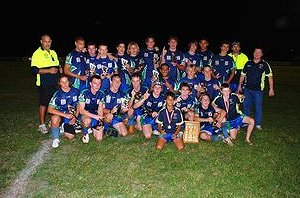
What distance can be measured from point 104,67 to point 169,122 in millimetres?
2245

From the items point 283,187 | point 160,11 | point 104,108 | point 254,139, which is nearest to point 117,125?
point 104,108

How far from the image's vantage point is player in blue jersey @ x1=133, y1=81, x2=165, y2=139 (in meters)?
8.18

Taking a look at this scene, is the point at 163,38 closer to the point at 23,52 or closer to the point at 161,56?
the point at 23,52

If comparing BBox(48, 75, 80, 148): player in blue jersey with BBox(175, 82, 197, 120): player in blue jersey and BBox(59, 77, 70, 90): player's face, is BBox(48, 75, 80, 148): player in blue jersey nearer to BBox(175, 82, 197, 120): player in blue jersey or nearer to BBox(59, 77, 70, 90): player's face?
BBox(59, 77, 70, 90): player's face

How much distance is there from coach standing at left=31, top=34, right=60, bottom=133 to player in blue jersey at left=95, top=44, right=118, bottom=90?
982mm

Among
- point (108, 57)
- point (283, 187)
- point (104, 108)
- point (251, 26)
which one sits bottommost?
point (283, 187)

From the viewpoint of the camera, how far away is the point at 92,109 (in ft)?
26.0

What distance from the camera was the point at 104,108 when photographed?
8164mm

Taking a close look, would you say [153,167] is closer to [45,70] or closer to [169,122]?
[169,122]

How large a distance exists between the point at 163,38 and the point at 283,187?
3945 cm

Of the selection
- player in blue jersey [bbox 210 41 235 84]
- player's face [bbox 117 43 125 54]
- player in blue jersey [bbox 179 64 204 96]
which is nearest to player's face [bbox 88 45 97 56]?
player's face [bbox 117 43 125 54]

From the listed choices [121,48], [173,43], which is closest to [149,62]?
[173,43]

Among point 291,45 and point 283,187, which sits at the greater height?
point 291,45

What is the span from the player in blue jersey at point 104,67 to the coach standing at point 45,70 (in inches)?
38.7
